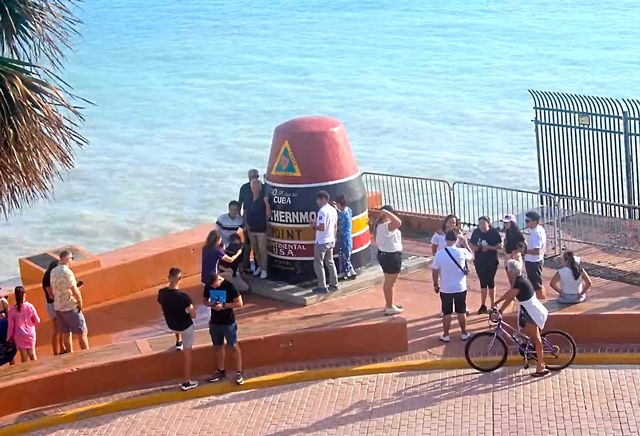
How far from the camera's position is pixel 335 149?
643 inches

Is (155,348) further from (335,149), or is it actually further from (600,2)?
(600,2)

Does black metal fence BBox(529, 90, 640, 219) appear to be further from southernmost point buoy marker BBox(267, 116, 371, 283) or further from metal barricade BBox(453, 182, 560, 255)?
southernmost point buoy marker BBox(267, 116, 371, 283)

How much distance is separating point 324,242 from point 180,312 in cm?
368

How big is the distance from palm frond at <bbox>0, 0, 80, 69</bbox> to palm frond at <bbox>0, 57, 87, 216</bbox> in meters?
0.26

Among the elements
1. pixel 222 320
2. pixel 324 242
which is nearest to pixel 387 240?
pixel 324 242

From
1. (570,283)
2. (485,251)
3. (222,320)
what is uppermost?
(485,251)

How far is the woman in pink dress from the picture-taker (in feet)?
42.0

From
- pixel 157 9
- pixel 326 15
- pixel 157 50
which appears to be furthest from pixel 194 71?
pixel 157 9

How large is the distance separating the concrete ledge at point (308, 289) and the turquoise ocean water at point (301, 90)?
16.2 ft

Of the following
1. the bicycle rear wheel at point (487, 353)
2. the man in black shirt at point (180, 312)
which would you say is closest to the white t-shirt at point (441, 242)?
the bicycle rear wheel at point (487, 353)

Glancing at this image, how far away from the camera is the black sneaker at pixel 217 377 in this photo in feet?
41.1

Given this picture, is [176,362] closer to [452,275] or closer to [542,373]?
[452,275]

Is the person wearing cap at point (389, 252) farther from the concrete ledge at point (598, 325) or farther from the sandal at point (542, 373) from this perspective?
the sandal at point (542, 373)

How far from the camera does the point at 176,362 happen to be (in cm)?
1273
